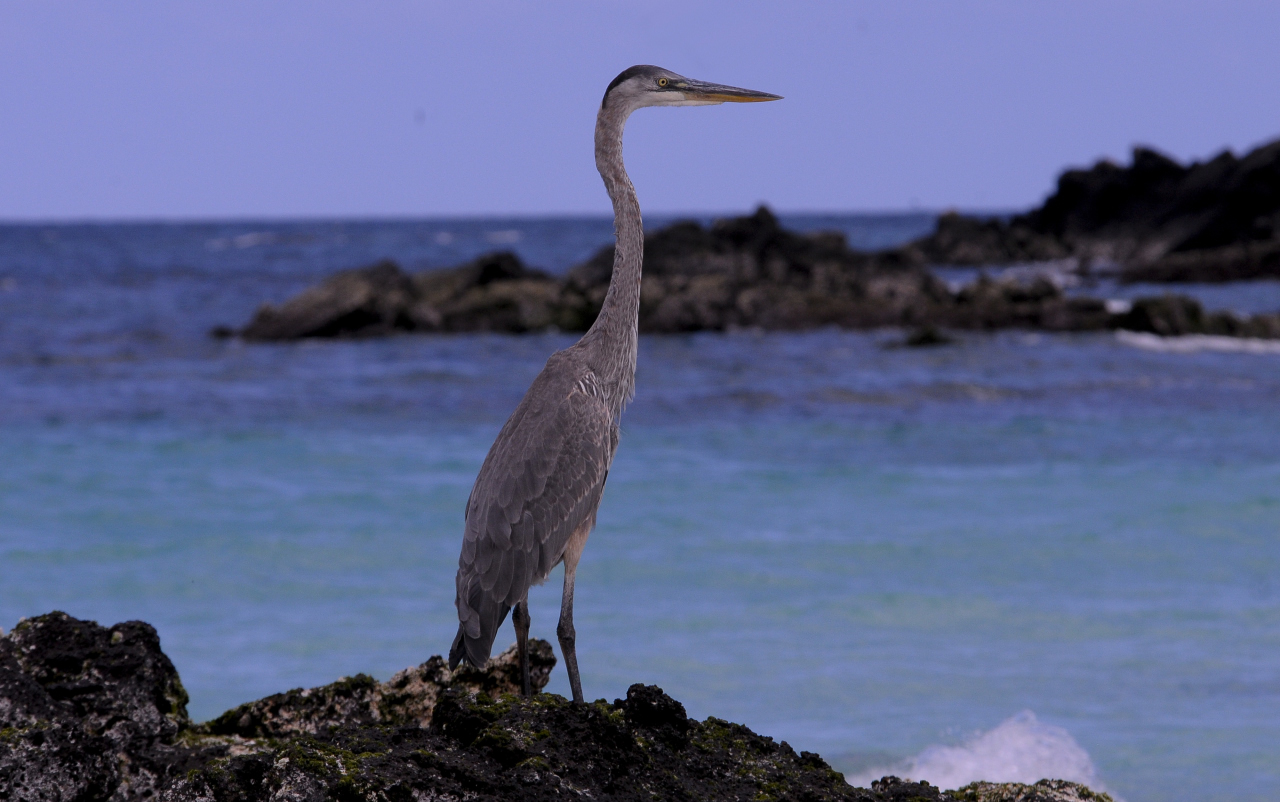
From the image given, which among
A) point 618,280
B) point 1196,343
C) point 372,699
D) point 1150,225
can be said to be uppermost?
point 1150,225

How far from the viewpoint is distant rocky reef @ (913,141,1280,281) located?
47.9m

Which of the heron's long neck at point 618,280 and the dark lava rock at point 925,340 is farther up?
the heron's long neck at point 618,280

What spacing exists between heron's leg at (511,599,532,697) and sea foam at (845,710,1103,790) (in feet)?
8.42

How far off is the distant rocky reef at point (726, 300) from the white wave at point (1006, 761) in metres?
19.2

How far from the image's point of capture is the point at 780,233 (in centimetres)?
3862

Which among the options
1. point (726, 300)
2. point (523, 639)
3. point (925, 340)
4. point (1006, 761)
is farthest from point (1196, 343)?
point (523, 639)

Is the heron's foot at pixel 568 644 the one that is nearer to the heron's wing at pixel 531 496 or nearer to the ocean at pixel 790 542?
the heron's wing at pixel 531 496

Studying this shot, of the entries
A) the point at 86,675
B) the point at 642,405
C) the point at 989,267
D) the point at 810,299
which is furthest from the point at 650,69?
the point at 989,267

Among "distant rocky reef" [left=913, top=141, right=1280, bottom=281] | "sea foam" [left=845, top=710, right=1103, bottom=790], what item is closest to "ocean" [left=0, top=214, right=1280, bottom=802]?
"sea foam" [left=845, top=710, right=1103, bottom=790]

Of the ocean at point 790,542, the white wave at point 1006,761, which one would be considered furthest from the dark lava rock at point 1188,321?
the white wave at point 1006,761

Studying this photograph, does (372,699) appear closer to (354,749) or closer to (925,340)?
(354,749)

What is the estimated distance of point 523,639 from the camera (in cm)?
426

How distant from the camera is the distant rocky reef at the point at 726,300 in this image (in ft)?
91.8

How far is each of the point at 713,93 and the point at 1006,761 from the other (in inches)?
136
